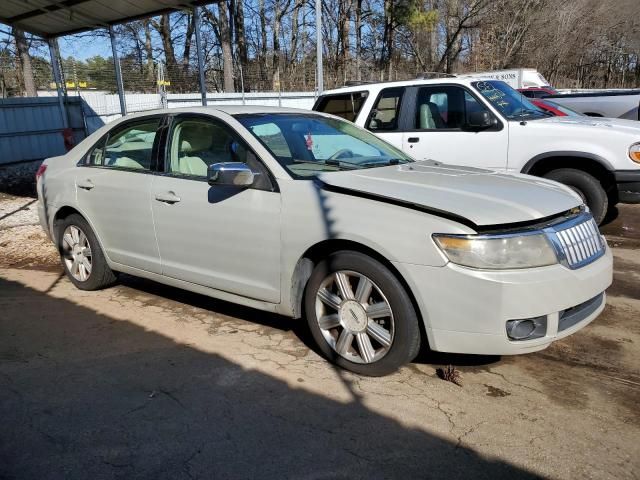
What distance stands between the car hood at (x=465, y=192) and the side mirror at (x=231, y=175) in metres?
0.49

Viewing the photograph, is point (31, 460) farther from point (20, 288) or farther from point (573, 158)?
point (573, 158)

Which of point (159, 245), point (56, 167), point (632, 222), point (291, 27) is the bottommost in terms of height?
point (632, 222)

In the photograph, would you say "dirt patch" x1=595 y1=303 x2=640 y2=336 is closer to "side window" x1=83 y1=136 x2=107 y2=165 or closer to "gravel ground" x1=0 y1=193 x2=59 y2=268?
"side window" x1=83 y1=136 x2=107 y2=165

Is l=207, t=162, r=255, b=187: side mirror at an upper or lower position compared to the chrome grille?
upper

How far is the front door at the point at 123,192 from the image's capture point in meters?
4.40

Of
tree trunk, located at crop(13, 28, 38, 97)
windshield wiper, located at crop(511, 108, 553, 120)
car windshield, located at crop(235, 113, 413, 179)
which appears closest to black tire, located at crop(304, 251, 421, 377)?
car windshield, located at crop(235, 113, 413, 179)

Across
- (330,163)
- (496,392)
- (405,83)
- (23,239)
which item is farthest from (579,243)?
(23,239)

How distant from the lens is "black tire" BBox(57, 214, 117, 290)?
4934mm

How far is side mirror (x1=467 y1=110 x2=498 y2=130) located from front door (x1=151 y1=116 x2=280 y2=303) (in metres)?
3.74

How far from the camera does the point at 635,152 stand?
240 inches

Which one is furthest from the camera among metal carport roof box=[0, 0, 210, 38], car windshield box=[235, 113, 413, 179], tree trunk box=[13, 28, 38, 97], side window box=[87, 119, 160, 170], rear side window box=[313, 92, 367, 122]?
tree trunk box=[13, 28, 38, 97]

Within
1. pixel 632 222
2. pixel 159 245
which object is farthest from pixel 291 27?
pixel 159 245

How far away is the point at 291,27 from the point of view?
36.2 metres

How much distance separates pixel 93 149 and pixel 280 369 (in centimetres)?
291
